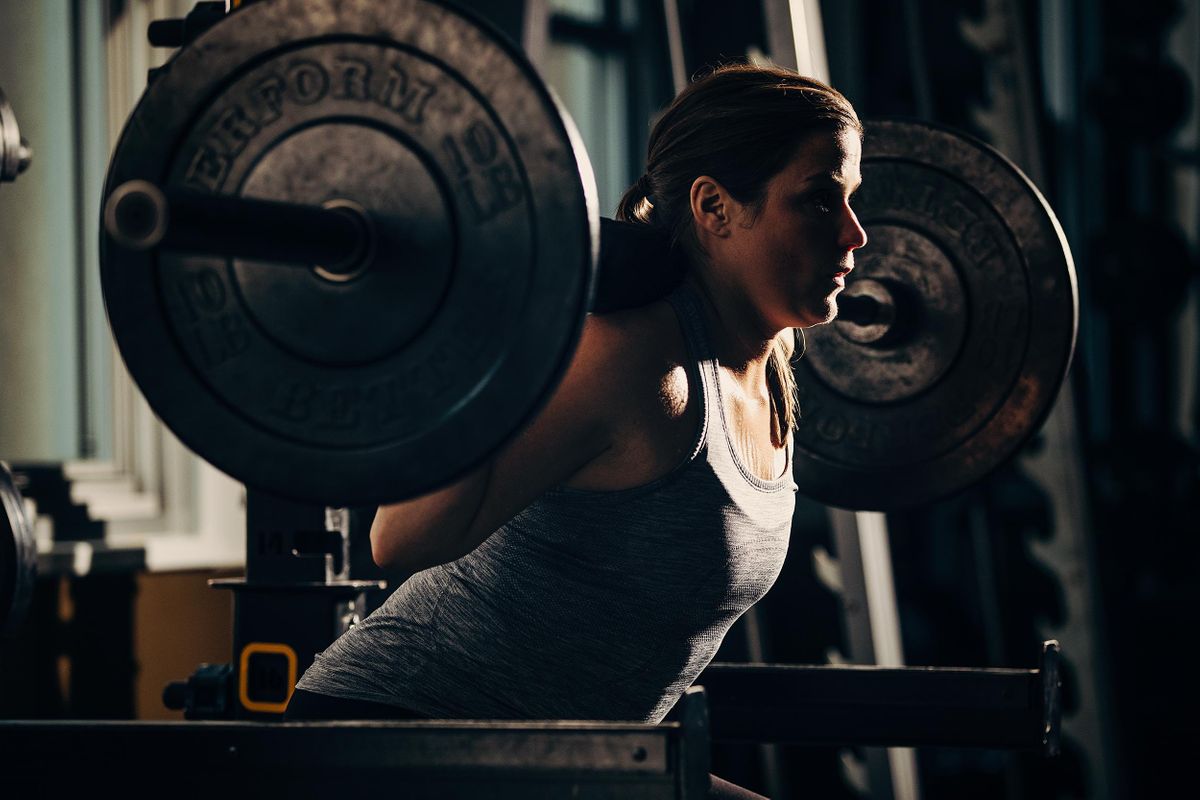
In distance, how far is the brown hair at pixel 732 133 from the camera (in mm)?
1195

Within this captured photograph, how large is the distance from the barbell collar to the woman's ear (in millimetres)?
467

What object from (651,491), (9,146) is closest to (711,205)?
(651,491)

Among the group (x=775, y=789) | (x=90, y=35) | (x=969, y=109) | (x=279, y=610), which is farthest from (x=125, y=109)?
(x=775, y=789)

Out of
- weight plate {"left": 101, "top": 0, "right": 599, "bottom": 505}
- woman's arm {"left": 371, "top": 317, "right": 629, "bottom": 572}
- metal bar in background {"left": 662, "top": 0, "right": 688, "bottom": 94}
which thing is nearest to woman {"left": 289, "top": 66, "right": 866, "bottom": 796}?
woman's arm {"left": 371, "top": 317, "right": 629, "bottom": 572}

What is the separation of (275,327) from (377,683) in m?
0.41

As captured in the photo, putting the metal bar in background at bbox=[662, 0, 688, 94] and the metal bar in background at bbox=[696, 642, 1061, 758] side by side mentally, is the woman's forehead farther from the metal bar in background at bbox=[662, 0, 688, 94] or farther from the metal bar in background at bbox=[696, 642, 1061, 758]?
the metal bar in background at bbox=[662, 0, 688, 94]

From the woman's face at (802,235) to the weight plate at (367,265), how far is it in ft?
1.43

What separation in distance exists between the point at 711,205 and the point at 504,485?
40 cm

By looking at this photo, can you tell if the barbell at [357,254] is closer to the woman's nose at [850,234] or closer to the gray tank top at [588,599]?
the gray tank top at [588,599]

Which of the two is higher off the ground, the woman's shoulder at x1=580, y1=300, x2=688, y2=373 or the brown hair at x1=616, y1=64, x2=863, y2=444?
the brown hair at x1=616, y1=64, x2=863, y2=444

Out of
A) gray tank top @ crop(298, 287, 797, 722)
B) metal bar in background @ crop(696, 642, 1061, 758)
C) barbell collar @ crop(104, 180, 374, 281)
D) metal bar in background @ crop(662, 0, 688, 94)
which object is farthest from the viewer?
metal bar in background @ crop(662, 0, 688, 94)

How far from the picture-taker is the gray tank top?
1076 millimetres

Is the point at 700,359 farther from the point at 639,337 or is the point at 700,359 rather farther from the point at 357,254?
the point at 357,254

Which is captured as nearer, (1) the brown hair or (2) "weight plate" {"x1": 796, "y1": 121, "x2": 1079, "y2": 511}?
(1) the brown hair
